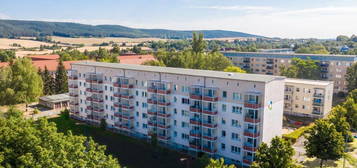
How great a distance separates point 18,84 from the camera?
94.0 m

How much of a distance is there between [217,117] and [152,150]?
15733mm

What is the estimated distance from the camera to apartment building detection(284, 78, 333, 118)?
Result: 81062 mm

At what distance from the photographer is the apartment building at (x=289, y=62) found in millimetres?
115969

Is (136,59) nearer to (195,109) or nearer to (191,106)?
→ (191,106)

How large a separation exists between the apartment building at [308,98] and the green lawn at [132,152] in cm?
4575

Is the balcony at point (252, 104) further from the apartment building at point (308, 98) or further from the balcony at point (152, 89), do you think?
the apartment building at point (308, 98)

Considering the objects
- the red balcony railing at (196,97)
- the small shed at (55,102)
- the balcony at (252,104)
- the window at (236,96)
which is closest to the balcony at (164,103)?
the red balcony railing at (196,97)

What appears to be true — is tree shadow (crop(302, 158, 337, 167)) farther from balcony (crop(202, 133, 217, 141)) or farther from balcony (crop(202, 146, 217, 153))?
balcony (crop(202, 133, 217, 141))

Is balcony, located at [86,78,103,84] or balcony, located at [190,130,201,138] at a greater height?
balcony, located at [86,78,103,84]

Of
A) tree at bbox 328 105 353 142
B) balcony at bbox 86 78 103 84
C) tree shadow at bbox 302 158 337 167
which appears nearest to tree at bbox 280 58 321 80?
tree at bbox 328 105 353 142

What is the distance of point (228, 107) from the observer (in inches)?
2045

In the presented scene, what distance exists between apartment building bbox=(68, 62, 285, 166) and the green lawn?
9.21 feet

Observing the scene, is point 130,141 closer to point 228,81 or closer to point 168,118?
point 168,118

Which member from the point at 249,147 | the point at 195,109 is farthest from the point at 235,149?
the point at 195,109
